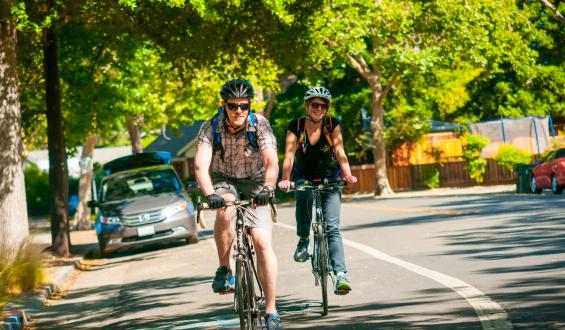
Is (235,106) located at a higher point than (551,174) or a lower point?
higher

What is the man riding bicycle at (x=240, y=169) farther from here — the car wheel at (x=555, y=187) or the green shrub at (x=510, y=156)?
the green shrub at (x=510, y=156)

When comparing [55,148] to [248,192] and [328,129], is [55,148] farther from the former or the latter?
[248,192]

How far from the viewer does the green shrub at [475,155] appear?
47.2 meters

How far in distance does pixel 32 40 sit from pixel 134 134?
22580 mm

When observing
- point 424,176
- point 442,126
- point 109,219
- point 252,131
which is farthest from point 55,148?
point 442,126

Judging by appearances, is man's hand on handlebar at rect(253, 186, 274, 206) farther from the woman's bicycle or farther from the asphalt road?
the asphalt road

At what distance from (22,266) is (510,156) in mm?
34238

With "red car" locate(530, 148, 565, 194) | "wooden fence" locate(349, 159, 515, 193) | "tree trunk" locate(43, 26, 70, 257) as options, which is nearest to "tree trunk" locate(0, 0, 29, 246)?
"tree trunk" locate(43, 26, 70, 257)

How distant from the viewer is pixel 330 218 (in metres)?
9.96

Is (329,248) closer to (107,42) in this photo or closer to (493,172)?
(107,42)

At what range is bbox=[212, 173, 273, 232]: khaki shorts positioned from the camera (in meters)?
7.99

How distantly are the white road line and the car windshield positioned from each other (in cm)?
907

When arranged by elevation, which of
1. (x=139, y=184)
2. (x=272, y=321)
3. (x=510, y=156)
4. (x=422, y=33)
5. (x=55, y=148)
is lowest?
(x=272, y=321)

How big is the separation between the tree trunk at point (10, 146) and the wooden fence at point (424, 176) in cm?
3332
